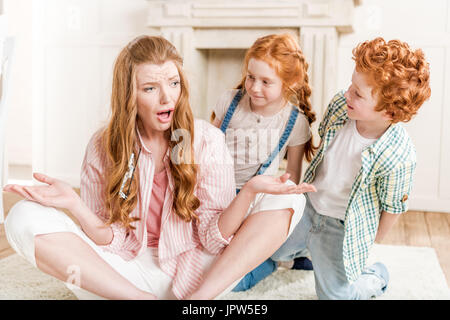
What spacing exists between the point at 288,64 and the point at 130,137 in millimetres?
536

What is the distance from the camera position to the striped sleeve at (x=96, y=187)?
1.06 meters

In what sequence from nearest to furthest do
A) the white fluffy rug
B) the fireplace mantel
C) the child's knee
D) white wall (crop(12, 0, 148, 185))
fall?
the child's knee → the white fluffy rug → the fireplace mantel → white wall (crop(12, 0, 148, 185))

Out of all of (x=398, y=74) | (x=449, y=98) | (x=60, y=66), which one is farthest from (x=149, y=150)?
(x=60, y=66)

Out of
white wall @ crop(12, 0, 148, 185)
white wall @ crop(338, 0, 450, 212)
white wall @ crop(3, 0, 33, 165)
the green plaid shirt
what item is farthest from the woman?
white wall @ crop(3, 0, 33, 165)

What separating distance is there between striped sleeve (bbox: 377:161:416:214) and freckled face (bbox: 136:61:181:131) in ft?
1.67

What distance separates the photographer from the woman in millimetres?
1004

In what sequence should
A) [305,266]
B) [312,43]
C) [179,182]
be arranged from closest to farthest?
[179,182] < [305,266] < [312,43]

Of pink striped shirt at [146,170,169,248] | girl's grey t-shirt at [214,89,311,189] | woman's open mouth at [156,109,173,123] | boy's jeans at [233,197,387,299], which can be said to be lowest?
boy's jeans at [233,197,387,299]

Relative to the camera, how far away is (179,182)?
3.43ft

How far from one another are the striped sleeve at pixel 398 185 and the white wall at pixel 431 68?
47.5 inches

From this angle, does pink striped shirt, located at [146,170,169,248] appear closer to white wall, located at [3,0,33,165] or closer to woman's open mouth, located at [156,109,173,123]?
woman's open mouth, located at [156,109,173,123]

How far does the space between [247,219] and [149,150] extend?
0.85 feet

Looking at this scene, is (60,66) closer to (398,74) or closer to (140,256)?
(140,256)
